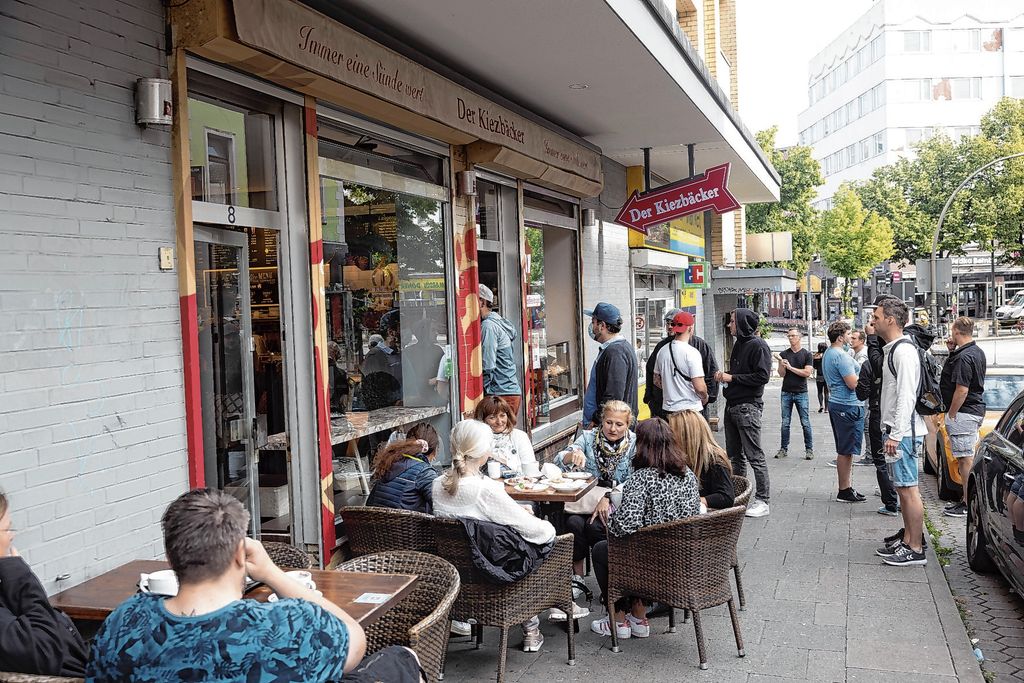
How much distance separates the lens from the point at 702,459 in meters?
5.46

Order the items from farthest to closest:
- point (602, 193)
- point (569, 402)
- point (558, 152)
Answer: point (602, 193) < point (569, 402) < point (558, 152)

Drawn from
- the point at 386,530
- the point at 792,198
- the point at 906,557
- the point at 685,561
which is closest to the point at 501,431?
the point at 386,530

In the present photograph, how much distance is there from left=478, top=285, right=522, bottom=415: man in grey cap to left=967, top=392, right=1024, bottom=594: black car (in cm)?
376

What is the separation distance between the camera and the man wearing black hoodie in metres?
8.17

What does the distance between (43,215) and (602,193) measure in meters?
9.01

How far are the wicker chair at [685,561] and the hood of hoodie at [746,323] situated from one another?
3821mm

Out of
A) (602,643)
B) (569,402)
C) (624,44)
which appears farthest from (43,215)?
(569,402)

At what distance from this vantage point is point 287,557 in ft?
13.3

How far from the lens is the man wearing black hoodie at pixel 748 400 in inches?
322

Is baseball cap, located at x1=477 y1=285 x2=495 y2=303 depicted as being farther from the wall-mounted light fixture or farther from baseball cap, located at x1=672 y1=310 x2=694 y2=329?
the wall-mounted light fixture

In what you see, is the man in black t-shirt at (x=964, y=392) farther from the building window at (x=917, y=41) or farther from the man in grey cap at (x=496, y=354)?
the building window at (x=917, y=41)

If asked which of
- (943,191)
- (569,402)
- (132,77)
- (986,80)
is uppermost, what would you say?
(986,80)

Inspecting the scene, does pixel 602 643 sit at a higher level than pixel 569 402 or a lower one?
lower

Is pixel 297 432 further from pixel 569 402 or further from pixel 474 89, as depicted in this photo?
pixel 569 402
